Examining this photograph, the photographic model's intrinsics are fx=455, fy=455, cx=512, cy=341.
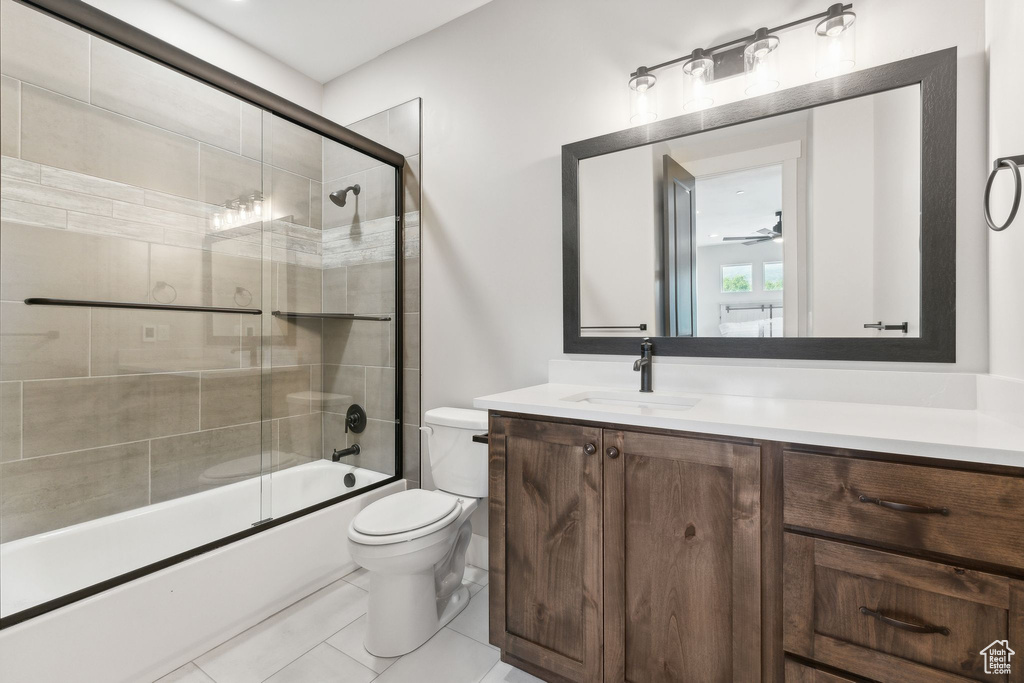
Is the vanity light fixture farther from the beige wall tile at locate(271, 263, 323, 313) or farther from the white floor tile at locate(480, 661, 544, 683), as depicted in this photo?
the white floor tile at locate(480, 661, 544, 683)

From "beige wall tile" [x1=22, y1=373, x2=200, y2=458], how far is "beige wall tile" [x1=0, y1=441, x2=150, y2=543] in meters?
0.05

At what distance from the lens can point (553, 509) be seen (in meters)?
1.36

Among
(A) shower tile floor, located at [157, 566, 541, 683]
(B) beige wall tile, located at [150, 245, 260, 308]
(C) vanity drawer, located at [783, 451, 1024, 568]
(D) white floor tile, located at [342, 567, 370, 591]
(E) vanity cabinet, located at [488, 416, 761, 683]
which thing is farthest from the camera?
(D) white floor tile, located at [342, 567, 370, 591]

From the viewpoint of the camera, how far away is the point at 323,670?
153 centimetres

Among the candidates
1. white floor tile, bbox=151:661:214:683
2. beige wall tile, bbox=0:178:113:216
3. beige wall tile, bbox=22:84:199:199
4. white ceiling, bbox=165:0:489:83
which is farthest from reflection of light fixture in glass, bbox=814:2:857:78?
white floor tile, bbox=151:661:214:683

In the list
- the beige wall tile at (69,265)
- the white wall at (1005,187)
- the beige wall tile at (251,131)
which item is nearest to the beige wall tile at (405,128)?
the beige wall tile at (251,131)

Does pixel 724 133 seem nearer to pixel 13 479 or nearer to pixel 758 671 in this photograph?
pixel 758 671

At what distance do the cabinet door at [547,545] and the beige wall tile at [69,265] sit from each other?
1.52m

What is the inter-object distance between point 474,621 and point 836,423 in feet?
4.86

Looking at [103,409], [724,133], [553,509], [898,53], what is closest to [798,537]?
[553,509]

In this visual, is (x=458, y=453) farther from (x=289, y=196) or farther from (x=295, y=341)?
(x=289, y=196)

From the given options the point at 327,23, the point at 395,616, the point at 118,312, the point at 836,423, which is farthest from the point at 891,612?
the point at 327,23

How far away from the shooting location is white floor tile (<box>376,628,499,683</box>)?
59.0 inches

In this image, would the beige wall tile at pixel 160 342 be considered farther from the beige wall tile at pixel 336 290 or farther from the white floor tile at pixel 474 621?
the white floor tile at pixel 474 621
